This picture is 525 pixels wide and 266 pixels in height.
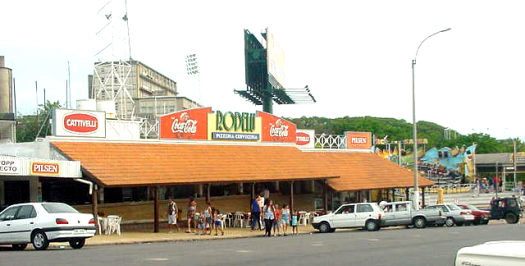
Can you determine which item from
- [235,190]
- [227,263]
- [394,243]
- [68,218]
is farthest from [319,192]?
[227,263]

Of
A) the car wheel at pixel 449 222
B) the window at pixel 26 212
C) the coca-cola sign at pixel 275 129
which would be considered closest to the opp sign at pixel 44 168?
the window at pixel 26 212

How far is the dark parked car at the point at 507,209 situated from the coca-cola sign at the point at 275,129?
40.7ft

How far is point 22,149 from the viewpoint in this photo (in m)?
29.9

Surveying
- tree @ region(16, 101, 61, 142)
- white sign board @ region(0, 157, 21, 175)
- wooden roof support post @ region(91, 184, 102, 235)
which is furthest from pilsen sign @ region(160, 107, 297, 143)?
tree @ region(16, 101, 61, 142)

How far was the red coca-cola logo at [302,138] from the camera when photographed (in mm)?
43281

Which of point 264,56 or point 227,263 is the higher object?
point 264,56

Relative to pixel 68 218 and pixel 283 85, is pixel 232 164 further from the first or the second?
pixel 283 85

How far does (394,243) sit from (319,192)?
21230mm

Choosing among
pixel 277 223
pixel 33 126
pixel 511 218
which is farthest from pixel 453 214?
pixel 33 126

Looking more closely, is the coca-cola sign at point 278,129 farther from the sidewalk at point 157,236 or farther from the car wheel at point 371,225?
the car wheel at point 371,225

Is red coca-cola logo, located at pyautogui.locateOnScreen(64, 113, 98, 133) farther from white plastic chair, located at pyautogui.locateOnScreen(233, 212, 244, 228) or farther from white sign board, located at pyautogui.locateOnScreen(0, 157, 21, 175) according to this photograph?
white plastic chair, located at pyautogui.locateOnScreen(233, 212, 244, 228)

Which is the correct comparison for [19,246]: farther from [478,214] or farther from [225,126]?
[478,214]

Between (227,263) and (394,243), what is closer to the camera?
(227,263)

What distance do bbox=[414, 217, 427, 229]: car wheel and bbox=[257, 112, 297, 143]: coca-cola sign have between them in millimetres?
10008
